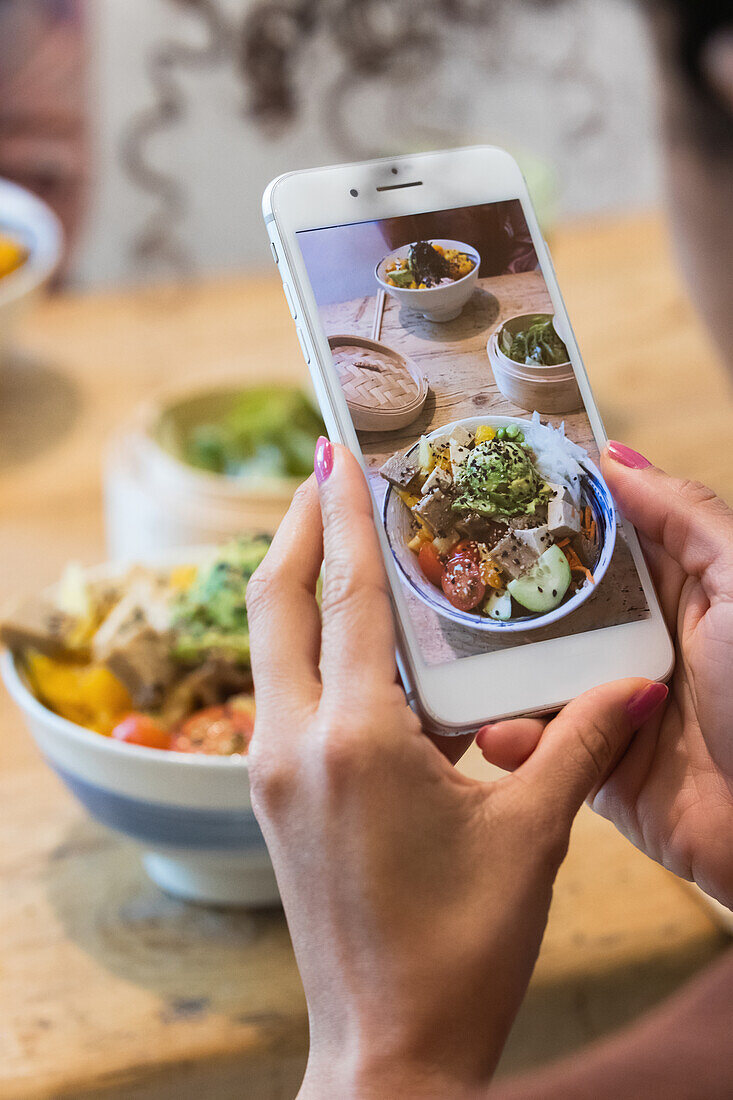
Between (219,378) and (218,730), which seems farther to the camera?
(219,378)

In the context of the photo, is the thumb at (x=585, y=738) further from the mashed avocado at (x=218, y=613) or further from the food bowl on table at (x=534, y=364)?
the mashed avocado at (x=218, y=613)

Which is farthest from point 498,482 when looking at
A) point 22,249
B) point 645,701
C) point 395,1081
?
point 22,249

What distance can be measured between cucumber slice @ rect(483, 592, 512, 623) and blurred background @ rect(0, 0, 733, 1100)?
15cm

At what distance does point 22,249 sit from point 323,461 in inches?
31.0

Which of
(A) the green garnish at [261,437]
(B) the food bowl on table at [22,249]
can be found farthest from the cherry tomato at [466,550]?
(B) the food bowl on table at [22,249]

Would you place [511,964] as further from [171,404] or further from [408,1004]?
[171,404]

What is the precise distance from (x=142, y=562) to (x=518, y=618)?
0.33 meters

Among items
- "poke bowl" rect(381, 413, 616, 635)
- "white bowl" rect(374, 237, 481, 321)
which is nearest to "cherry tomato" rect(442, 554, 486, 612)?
"poke bowl" rect(381, 413, 616, 635)

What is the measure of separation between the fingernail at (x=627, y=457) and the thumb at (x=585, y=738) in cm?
9

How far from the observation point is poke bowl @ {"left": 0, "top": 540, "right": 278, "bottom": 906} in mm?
504

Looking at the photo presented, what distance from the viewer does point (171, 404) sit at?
892mm

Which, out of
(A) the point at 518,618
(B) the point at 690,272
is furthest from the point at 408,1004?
(B) the point at 690,272

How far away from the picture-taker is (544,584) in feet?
1.33

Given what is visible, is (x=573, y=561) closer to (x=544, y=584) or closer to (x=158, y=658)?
(x=544, y=584)
